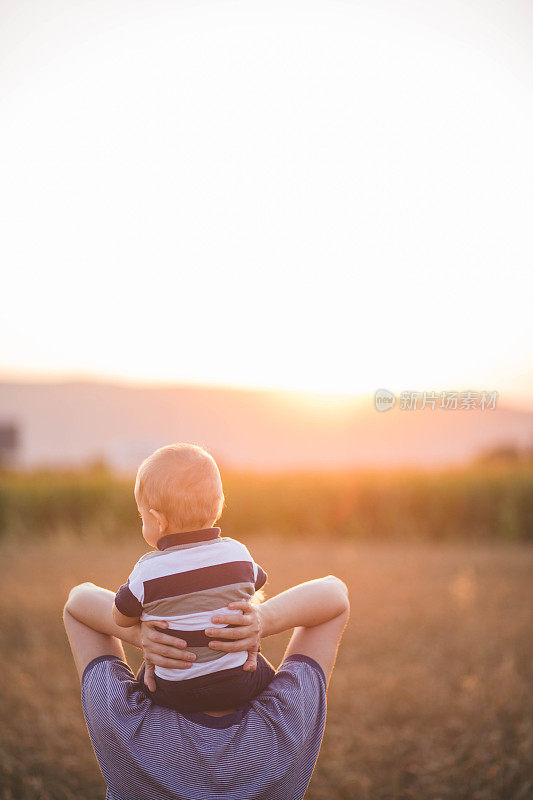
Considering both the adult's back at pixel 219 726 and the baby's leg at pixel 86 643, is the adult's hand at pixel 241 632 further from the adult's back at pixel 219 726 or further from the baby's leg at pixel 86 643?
the baby's leg at pixel 86 643

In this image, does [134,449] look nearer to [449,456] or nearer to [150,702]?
[449,456]

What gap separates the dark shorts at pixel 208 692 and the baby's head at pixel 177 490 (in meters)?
0.32

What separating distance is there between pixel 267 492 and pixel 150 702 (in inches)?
429

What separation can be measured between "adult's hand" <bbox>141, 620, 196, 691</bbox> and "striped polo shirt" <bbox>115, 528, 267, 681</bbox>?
0.02m

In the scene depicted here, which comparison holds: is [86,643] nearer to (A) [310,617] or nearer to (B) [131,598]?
(B) [131,598]

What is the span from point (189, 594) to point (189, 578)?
3 cm

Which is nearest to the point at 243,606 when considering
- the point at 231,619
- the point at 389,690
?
the point at 231,619

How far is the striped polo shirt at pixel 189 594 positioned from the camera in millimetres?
1527

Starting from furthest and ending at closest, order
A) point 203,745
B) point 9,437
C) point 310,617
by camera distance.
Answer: point 9,437 < point 310,617 < point 203,745

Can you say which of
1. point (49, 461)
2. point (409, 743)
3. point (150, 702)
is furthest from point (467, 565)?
point (49, 461)

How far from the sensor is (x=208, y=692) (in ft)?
5.03

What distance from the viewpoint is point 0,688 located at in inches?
182


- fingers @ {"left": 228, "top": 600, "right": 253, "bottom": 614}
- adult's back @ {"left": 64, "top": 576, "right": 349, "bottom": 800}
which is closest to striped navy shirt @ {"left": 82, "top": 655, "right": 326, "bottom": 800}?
adult's back @ {"left": 64, "top": 576, "right": 349, "bottom": 800}

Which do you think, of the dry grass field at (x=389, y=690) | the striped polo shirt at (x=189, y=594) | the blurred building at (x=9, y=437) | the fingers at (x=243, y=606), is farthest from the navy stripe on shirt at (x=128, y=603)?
the blurred building at (x=9, y=437)
